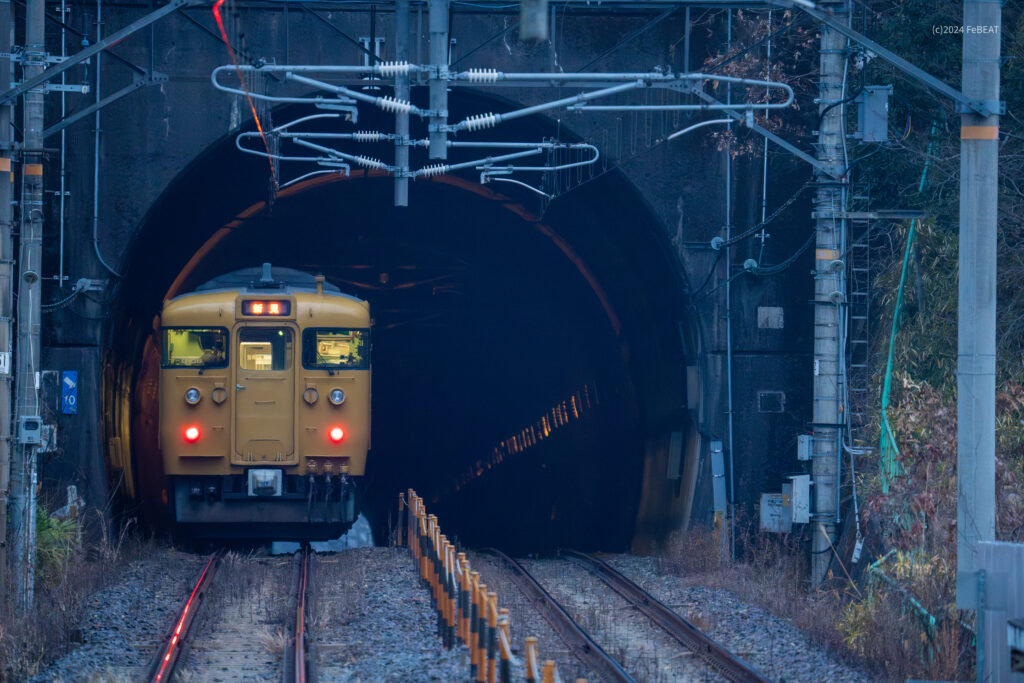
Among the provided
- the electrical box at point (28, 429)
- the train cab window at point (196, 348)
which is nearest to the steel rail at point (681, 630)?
the train cab window at point (196, 348)

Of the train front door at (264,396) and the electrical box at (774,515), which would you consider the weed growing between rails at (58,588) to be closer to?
the train front door at (264,396)

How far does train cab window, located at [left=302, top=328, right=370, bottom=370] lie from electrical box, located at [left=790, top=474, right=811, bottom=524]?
593cm

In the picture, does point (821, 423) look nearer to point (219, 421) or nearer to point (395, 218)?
point (219, 421)

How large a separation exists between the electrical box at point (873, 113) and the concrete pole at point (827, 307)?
10.9 inches

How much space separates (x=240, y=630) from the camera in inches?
444

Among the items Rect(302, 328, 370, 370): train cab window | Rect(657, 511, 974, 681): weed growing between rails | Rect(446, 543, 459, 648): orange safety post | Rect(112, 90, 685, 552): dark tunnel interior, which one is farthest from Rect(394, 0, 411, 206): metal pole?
Rect(657, 511, 974, 681): weed growing between rails

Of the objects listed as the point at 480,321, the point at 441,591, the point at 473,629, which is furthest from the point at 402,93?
the point at 480,321

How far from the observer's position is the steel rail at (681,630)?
938 centimetres

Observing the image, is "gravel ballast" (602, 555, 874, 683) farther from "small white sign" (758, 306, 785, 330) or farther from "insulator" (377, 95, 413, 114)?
"insulator" (377, 95, 413, 114)

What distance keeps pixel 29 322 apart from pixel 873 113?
28.1 ft

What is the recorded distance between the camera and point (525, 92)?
1557 centimetres

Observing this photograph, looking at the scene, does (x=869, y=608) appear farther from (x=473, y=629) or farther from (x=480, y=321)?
(x=480, y=321)

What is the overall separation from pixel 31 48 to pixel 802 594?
9527 mm

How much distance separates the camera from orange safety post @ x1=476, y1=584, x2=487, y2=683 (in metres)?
8.80
